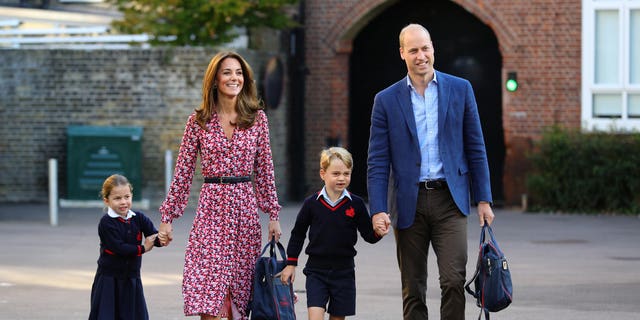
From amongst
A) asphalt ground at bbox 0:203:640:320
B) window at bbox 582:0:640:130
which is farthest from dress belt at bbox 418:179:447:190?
window at bbox 582:0:640:130

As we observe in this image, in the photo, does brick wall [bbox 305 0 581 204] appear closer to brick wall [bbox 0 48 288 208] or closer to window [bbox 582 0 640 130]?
window [bbox 582 0 640 130]

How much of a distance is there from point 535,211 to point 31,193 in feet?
25.3

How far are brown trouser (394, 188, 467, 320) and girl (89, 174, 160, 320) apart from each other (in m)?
1.43

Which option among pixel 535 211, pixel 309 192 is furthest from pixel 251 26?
pixel 535 211

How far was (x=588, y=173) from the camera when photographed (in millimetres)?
18750

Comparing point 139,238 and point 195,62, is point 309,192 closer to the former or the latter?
point 195,62

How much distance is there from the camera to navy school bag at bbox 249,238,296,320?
7.18 metres

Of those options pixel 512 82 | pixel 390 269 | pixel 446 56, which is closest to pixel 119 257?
pixel 390 269

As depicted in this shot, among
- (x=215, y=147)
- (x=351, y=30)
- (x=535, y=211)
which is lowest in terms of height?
(x=535, y=211)

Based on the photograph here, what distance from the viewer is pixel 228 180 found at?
7406 millimetres

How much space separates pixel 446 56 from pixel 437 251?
548 inches

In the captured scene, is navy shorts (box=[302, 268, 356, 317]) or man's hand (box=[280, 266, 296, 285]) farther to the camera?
navy shorts (box=[302, 268, 356, 317])

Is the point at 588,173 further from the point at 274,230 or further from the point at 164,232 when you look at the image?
the point at 164,232

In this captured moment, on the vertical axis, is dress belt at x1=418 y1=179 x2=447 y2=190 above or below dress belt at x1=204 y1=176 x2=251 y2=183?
below
